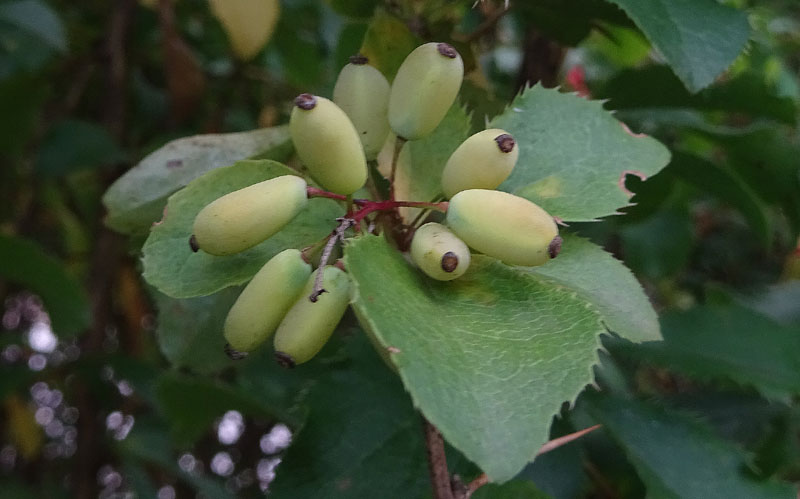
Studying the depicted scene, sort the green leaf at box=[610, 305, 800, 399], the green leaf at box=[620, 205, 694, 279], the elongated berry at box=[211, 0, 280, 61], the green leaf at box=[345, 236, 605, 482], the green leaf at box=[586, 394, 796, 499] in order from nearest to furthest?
1. the green leaf at box=[345, 236, 605, 482]
2. the green leaf at box=[586, 394, 796, 499]
3. the green leaf at box=[610, 305, 800, 399]
4. the elongated berry at box=[211, 0, 280, 61]
5. the green leaf at box=[620, 205, 694, 279]

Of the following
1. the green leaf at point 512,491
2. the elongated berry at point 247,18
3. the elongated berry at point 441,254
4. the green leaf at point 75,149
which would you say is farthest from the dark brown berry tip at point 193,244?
the green leaf at point 75,149

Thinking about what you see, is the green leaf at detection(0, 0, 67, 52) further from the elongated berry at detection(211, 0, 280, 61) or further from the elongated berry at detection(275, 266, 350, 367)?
the elongated berry at detection(275, 266, 350, 367)

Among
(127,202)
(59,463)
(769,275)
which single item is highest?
(127,202)

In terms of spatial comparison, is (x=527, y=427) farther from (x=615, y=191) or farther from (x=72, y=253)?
(x=72, y=253)

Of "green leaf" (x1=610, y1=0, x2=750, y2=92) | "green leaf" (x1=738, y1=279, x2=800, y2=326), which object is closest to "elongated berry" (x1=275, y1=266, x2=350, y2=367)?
"green leaf" (x1=610, y1=0, x2=750, y2=92)

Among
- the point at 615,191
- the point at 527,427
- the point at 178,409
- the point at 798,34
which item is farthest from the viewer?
the point at 798,34

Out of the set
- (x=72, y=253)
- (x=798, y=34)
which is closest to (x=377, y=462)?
(x=72, y=253)

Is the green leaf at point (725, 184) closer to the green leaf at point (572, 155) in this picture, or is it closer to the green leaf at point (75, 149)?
the green leaf at point (572, 155)
